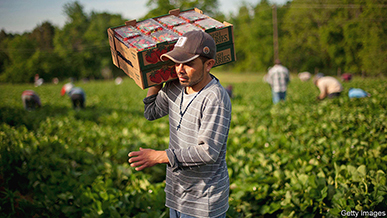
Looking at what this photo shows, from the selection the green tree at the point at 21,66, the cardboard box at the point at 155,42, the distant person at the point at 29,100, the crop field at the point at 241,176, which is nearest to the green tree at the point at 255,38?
the green tree at the point at 21,66

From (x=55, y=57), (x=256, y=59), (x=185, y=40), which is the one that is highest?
(x=185, y=40)

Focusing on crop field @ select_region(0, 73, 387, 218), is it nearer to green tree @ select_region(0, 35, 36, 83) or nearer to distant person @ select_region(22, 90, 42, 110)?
distant person @ select_region(22, 90, 42, 110)

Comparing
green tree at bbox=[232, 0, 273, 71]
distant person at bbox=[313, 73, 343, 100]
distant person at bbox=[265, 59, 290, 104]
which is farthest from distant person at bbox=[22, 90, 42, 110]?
green tree at bbox=[232, 0, 273, 71]

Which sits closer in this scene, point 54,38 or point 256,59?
point 256,59

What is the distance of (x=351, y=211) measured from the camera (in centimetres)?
266

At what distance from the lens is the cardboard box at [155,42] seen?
1.83 m

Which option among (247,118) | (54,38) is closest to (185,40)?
(247,118)

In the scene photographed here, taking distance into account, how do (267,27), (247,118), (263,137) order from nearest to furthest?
(263,137) < (247,118) < (267,27)

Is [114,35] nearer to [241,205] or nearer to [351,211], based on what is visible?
[241,205]

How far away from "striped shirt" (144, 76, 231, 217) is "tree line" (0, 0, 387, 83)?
938 centimetres

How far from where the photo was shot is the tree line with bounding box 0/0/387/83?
18641mm

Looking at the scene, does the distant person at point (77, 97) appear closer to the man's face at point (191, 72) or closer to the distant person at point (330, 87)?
the distant person at point (330, 87)

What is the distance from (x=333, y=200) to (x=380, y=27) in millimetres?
16434

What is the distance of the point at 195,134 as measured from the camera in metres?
1.77
